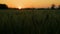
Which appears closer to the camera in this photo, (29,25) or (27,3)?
(29,25)

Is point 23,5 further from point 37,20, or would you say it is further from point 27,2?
point 37,20

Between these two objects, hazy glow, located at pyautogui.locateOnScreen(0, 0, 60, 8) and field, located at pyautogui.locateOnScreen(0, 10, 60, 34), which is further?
hazy glow, located at pyautogui.locateOnScreen(0, 0, 60, 8)

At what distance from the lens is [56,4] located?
7.22ft

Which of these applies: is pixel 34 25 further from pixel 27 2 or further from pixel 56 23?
pixel 27 2

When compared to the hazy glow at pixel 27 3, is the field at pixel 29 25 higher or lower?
lower

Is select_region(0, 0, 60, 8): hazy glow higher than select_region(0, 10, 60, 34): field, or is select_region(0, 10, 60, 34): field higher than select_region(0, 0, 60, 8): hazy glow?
select_region(0, 0, 60, 8): hazy glow

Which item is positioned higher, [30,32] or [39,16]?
[39,16]

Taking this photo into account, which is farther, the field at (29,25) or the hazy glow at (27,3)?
the hazy glow at (27,3)

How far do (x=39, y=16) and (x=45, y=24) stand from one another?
0.09 m

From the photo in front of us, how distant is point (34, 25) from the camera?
0.86 metres

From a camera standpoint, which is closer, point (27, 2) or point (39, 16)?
point (39, 16)

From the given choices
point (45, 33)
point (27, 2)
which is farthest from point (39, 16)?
point (27, 2)

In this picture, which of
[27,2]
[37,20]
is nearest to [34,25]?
[37,20]

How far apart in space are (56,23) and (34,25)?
0.57 ft
